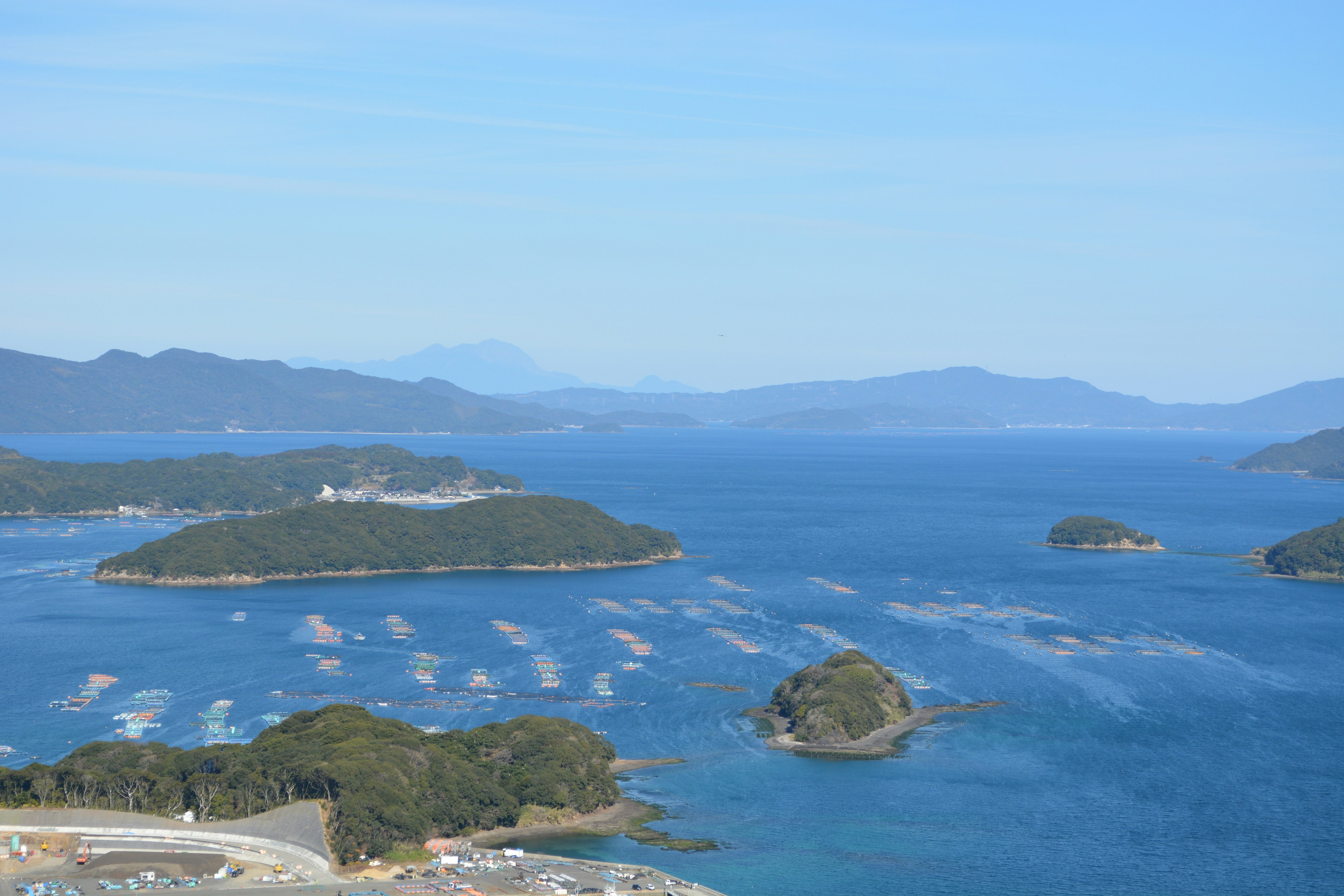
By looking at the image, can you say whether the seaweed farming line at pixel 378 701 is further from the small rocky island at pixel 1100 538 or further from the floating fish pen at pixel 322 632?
the small rocky island at pixel 1100 538

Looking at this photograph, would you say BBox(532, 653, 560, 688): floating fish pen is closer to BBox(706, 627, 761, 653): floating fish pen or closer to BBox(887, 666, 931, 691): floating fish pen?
BBox(706, 627, 761, 653): floating fish pen

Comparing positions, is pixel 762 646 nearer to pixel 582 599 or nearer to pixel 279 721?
pixel 582 599

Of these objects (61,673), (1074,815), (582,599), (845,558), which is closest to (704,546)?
(845,558)

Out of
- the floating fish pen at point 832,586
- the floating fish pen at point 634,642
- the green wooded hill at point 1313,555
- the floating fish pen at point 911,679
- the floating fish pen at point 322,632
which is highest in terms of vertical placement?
the green wooded hill at point 1313,555

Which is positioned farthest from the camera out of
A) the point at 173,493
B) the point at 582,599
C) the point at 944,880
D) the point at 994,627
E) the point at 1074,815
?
the point at 173,493

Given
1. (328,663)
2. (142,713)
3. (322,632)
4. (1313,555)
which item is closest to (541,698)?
(328,663)

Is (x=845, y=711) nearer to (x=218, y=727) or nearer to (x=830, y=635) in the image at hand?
(x=830, y=635)

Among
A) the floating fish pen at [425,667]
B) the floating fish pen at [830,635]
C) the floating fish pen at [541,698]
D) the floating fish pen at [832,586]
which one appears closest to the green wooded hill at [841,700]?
the floating fish pen at [541,698]
